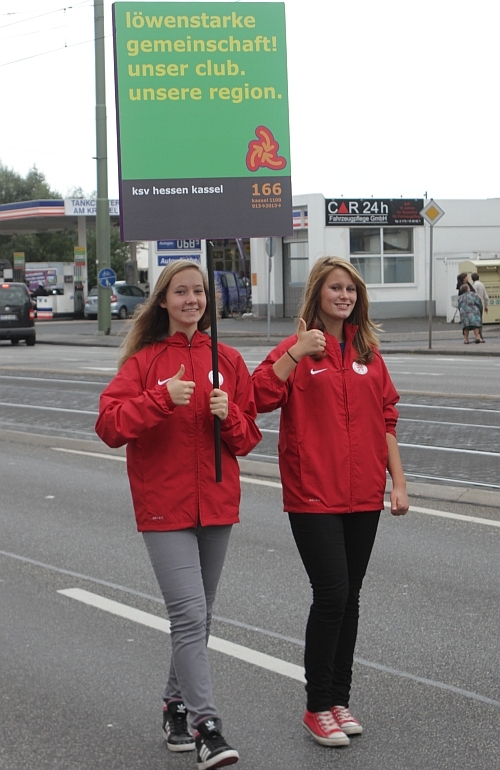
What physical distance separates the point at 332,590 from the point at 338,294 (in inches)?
44.2

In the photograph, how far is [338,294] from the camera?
4469 millimetres

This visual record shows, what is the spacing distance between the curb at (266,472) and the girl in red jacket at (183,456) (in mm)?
4788

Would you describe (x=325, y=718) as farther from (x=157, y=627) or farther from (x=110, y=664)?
(x=157, y=627)

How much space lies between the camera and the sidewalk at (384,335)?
27.5 meters

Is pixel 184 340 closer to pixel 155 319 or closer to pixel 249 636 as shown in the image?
pixel 155 319

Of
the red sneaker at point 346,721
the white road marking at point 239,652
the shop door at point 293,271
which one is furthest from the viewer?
the shop door at point 293,271

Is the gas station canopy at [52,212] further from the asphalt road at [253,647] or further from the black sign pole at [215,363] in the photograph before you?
the black sign pole at [215,363]

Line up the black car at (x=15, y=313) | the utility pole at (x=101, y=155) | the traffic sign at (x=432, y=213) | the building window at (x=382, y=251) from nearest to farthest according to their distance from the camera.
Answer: the traffic sign at (x=432, y=213) < the black car at (x=15, y=313) < the utility pole at (x=101, y=155) < the building window at (x=382, y=251)

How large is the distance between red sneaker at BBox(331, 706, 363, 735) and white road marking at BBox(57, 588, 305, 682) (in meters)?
0.59

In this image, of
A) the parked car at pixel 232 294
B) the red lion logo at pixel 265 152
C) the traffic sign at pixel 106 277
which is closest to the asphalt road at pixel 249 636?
the red lion logo at pixel 265 152

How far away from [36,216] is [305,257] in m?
17.9

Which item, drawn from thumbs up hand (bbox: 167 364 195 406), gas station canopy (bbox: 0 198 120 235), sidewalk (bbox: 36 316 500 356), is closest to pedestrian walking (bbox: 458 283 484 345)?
sidewalk (bbox: 36 316 500 356)

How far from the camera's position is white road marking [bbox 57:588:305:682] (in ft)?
17.0

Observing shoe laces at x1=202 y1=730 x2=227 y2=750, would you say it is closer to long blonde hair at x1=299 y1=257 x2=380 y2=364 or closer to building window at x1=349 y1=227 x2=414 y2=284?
long blonde hair at x1=299 y1=257 x2=380 y2=364
